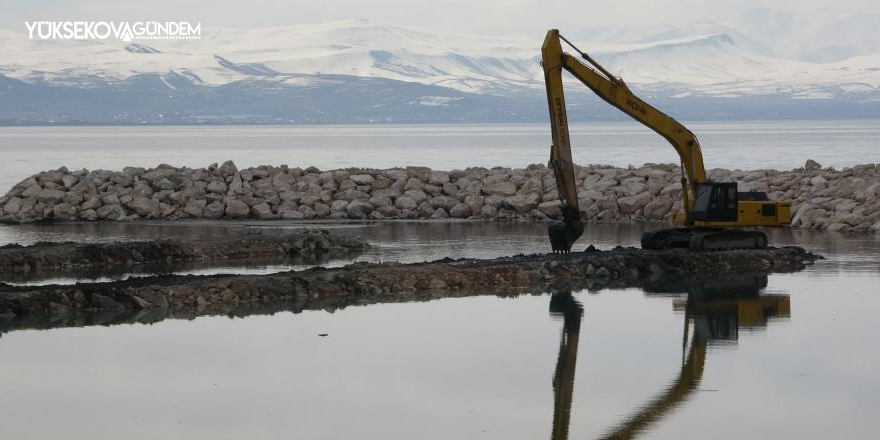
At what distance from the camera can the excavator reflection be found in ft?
42.1

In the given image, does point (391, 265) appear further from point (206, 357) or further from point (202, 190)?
point (202, 190)

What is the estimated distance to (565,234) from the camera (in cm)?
2459

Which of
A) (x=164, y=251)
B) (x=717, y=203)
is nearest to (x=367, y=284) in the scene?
(x=164, y=251)

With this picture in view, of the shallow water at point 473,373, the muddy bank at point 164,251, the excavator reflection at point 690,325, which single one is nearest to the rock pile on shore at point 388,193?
the muddy bank at point 164,251

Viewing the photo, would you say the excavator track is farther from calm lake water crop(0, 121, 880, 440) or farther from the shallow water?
the shallow water

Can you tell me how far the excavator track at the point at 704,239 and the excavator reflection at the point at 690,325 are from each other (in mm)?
1759

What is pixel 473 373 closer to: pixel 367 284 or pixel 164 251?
pixel 367 284

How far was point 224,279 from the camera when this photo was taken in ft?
68.7

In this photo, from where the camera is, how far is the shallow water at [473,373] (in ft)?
40.9

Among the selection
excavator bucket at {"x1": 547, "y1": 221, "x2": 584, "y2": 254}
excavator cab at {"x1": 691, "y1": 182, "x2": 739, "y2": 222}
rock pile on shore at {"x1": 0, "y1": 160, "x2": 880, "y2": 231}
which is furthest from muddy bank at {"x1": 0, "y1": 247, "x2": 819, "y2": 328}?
rock pile on shore at {"x1": 0, "y1": 160, "x2": 880, "y2": 231}

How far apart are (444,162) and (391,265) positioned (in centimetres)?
5724

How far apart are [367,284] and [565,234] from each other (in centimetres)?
450

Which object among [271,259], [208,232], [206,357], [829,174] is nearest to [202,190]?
[208,232]

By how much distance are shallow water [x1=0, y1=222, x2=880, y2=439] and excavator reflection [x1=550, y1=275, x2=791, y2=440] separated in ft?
0.16
